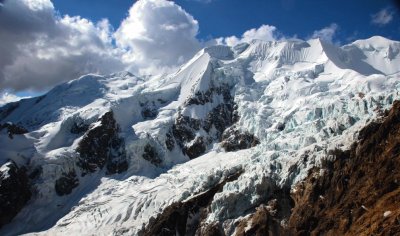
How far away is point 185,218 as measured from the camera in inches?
6122

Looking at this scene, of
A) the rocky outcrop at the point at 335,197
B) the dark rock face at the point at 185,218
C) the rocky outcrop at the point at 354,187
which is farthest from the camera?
the dark rock face at the point at 185,218

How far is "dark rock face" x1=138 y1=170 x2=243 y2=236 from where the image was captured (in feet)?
502

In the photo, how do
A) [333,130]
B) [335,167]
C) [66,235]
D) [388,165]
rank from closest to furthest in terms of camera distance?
[388,165] < [335,167] < [333,130] < [66,235]

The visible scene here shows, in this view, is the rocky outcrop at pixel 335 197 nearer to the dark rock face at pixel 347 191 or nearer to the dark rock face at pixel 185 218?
the dark rock face at pixel 347 191

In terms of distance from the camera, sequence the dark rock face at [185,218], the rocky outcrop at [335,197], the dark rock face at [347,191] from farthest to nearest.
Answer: the dark rock face at [185,218]
the rocky outcrop at [335,197]
the dark rock face at [347,191]

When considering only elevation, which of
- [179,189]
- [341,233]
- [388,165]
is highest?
[179,189]

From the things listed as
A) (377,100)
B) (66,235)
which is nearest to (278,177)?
(377,100)

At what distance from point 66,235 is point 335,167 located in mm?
93594

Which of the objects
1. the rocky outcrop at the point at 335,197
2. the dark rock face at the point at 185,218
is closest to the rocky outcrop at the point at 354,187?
the rocky outcrop at the point at 335,197

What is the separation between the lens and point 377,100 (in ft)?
539

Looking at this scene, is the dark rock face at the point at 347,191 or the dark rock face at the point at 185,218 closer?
the dark rock face at the point at 347,191

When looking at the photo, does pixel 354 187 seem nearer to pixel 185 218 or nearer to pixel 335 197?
pixel 335 197

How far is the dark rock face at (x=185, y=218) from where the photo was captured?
502 ft

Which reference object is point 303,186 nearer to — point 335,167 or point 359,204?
point 335,167
